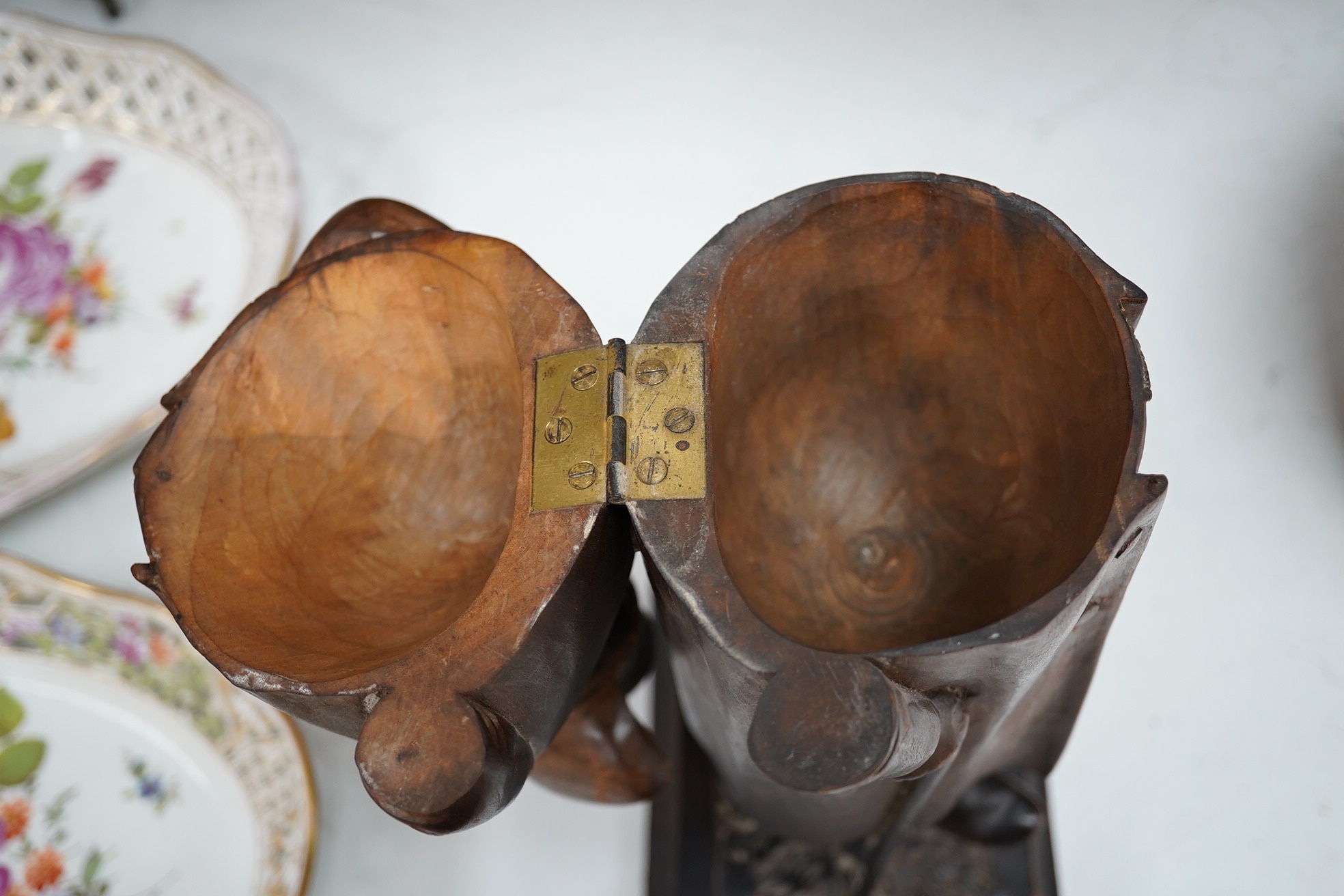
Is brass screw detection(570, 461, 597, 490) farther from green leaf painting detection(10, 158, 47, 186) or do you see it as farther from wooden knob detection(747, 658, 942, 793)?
green leaf painting detection(10, 158, 47, 186)

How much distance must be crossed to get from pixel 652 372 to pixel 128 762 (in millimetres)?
671

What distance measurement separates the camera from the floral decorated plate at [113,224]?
112cm

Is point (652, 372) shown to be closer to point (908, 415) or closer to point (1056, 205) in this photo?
point (908, 415)

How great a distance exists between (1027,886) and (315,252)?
0.68m

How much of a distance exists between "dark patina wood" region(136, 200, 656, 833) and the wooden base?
0.07 metres

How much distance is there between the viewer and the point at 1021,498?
714mm

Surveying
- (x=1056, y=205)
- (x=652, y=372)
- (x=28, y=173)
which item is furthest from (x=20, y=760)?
(x=1056, y=205)

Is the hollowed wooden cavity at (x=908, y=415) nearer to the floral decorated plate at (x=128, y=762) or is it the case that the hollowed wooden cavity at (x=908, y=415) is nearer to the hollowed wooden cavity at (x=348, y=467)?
the hollowed wooden cavity at (x=348, y=467)

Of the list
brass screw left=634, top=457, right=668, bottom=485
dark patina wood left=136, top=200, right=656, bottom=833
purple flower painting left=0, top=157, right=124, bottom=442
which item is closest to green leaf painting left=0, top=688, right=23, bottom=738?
purple flower painting left=0, top=157, right=124, bottom=442

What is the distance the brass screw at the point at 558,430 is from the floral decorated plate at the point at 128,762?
47cm

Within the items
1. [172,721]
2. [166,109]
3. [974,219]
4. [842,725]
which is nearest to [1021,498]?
[974,219]

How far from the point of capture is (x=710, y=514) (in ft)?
1.83

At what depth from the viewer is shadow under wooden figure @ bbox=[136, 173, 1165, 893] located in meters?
0.53

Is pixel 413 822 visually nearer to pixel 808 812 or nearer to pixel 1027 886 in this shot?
pixel 808 812
